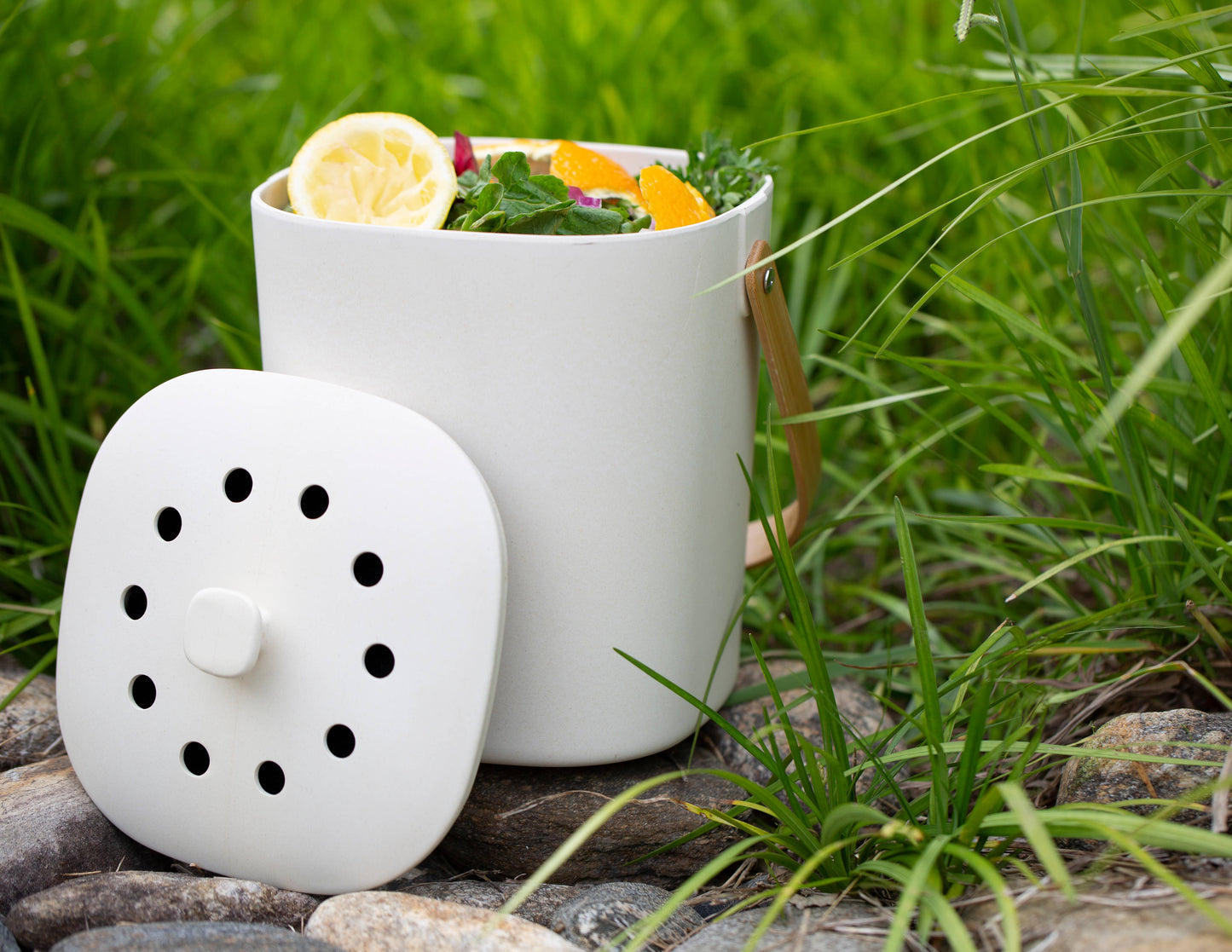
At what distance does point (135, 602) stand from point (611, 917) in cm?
48

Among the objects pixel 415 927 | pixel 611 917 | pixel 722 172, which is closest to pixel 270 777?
pixel 415 927

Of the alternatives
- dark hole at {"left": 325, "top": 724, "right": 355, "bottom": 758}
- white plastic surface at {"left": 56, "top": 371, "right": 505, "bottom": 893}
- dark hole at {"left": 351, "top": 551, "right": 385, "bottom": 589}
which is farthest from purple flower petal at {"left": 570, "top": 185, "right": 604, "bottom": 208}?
dark hole at {"left": 325, "top": 724, "right": 355, "bottom": 758}

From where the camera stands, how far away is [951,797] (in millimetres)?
884

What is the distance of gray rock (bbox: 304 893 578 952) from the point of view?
30.6 inches

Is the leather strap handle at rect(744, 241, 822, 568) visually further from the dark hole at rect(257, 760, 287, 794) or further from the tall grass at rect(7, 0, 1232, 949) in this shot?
the dark hole at rect(257, 760, 287, 794)

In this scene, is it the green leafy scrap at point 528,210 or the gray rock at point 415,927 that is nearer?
the gray rock at point 415,927

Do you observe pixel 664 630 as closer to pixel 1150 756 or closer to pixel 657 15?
pixel 1150 756

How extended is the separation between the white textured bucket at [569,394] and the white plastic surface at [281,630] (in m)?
0.04

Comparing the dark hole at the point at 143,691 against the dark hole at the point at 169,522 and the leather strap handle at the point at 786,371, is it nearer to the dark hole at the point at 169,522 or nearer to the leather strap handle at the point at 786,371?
the dark hole at the point at 169,522

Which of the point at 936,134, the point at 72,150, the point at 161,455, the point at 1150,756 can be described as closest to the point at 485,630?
the point at 161,455

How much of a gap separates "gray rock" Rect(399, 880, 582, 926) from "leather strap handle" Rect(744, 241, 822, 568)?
36cm

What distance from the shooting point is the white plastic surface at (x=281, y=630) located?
32.8 inches

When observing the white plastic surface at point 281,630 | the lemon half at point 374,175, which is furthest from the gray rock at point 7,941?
the lemon half at point 374,175

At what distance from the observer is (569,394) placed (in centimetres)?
88
